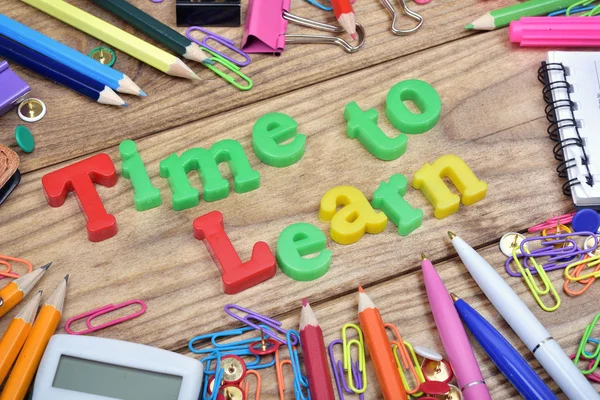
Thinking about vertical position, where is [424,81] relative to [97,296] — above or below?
above

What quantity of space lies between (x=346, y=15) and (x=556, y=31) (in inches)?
13.8

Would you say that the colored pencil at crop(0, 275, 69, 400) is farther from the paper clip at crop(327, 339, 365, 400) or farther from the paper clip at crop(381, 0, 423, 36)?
the paper clip at crop(381, 0, 423, 36)

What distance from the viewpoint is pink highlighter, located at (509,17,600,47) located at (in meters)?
1.33

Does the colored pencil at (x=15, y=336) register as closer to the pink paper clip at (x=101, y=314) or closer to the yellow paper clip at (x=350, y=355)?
the pink paper clip at (x=101, y=314)

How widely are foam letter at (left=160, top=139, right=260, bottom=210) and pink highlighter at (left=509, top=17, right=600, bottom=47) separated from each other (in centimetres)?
51

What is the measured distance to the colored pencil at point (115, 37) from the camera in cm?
128

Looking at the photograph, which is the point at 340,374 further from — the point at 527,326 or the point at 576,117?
the point at 576,117

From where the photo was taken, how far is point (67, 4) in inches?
52.1

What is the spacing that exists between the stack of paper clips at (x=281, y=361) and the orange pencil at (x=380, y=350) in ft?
0.08

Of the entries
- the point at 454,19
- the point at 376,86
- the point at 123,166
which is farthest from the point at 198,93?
the point at 454,19

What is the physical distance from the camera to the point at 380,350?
1.05 m

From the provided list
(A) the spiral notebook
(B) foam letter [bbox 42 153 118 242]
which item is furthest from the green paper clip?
(A) the spiral notebook

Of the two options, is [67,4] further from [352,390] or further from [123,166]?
[352,390]

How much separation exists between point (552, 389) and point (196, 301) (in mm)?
491
